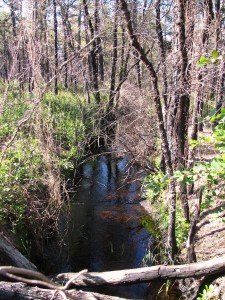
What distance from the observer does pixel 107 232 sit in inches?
285

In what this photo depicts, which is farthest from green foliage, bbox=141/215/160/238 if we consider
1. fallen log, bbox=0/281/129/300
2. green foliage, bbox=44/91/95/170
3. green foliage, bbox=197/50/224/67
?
green foliage, bbox=197/50/224/67

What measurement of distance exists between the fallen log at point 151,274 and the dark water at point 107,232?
916 millimetres

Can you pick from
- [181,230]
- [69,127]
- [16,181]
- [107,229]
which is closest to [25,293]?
Answer: [16,181]

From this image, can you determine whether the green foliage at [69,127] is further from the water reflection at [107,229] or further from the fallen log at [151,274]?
the fallen log at [151,274]

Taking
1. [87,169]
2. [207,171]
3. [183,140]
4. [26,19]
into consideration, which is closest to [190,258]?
[183,140]

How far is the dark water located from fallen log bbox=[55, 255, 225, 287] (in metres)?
0.92

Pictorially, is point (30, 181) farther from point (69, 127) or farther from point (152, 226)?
point (69, 127)

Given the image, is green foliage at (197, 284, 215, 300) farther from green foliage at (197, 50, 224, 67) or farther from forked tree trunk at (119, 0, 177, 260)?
green foliage at (197, 50, 224, 67)

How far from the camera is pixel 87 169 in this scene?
11680 mm

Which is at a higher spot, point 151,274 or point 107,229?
point 151,274

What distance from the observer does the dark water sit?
6.01 metres

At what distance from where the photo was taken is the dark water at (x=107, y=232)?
19.7 feet

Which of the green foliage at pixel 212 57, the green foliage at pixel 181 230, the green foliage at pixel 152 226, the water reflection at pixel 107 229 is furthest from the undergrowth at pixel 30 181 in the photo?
the green foliage at pixel 212 57

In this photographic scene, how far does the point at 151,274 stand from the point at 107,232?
2.92 meters
